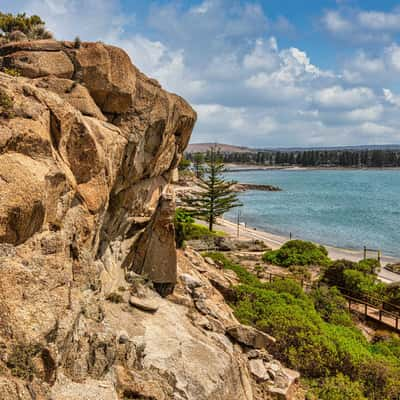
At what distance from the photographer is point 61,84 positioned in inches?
290

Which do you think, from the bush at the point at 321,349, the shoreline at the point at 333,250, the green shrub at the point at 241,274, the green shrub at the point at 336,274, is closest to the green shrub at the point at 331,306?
the bush at the point at 321,349

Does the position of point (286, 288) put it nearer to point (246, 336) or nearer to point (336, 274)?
point (336, 274)

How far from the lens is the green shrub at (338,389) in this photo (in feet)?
31.0

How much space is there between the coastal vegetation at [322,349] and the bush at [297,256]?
9576 mm

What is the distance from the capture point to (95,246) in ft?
26.2

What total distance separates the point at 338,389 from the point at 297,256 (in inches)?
614

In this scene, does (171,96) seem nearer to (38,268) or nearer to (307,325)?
(38,268)

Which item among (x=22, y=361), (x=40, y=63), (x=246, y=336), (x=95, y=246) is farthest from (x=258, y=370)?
(x=40, y=63)

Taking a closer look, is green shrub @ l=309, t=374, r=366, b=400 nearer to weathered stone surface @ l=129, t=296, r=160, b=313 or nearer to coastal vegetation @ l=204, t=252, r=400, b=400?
coastal vegetation @ l=204, t=252, r=400, b=400

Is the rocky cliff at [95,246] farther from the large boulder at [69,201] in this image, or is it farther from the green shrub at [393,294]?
the green shrub at [393,294]

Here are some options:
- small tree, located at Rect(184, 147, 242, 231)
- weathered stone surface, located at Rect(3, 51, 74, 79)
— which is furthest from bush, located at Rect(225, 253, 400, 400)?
small tree, located at Rect(184, 147, 242, 231)

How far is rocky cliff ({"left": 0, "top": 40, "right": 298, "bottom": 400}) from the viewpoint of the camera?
425 cm

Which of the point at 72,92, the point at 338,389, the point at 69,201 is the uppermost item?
the point at 72,92

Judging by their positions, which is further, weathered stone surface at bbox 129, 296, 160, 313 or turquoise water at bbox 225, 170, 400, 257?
turquoise water at bbox 225, 170, 400, 257
